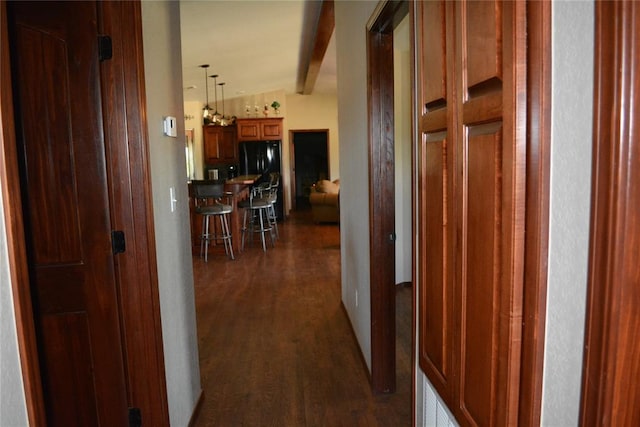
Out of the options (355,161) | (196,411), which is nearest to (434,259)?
(196,411)

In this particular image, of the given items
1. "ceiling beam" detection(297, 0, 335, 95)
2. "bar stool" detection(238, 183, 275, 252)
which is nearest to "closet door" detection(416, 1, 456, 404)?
"ceiling beam" detection(297, 0, 335, 95)

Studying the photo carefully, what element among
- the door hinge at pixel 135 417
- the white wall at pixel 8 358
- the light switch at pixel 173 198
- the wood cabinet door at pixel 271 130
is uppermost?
the wood cabinet door at pixel 271 130

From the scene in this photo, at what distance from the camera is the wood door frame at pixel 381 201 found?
245cm

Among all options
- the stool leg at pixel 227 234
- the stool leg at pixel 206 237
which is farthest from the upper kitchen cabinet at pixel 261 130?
the stool leg at pixel 206 237

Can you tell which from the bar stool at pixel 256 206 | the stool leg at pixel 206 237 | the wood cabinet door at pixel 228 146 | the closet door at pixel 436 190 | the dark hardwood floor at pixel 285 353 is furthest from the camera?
the wood cabinet door at pixel 228 146

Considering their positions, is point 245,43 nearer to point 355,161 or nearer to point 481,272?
point 355,161

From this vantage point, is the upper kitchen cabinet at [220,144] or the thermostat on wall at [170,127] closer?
the thermostat on wall at [170,127]

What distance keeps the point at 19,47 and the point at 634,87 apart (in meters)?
2.01

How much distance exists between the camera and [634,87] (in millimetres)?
628

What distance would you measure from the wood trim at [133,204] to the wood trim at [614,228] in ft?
5.21

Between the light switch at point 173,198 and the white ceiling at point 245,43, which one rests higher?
the white ceiling at point 245,43

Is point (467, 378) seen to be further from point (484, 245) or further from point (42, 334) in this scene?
point (42, 334)

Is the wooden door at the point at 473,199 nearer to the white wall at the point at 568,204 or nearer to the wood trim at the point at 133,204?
the white wall at the point at 568,204

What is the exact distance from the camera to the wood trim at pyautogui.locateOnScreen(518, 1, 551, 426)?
2.50ft
